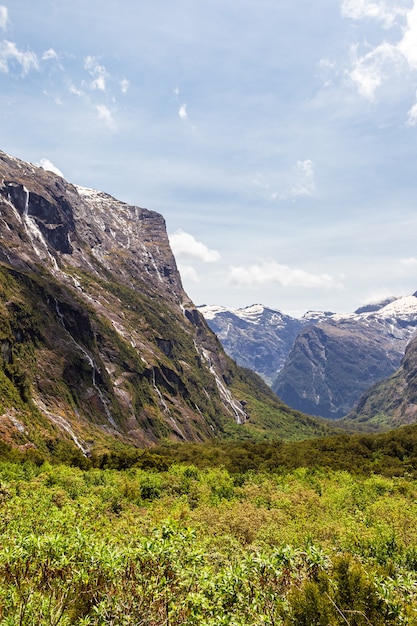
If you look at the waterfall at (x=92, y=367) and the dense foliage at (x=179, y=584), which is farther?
the waterfall at (x=92, y=367)

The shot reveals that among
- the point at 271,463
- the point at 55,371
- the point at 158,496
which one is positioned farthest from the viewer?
the point at 55,371

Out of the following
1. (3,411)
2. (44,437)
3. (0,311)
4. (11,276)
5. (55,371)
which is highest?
(11,276)

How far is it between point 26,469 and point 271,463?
4583 cm

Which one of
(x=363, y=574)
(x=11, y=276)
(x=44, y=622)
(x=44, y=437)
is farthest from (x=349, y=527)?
(x=11, y=276)

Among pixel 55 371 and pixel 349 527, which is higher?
pixel 55 371

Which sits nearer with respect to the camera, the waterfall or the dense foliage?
the dense foliage

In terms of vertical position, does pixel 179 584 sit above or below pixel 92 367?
below

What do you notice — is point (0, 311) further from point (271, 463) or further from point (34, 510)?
point (34, 510)

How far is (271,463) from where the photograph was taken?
80312mm

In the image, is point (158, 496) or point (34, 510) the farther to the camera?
point (158, 496)

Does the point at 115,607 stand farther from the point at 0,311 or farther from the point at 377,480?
the point at 0,311

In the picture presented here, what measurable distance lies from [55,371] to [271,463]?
93940mm

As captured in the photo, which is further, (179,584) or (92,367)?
(92,367)

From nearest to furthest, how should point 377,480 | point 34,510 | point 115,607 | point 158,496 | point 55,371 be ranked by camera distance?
1. point 115,607
2. point 34,510
3. point 158,496
4. point 377,480
5. point 55,371
